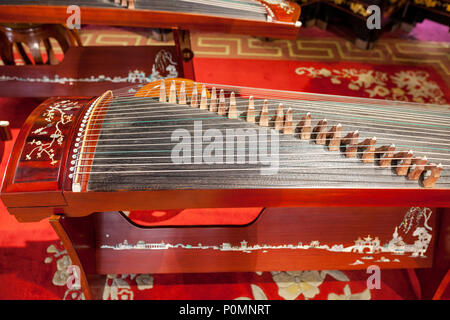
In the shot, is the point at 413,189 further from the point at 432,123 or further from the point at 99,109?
the point at 99,109

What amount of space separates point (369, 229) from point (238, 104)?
0.84m

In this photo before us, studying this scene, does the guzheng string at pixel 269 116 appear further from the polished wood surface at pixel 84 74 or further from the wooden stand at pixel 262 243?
the polished wood surface at pixel 84 74

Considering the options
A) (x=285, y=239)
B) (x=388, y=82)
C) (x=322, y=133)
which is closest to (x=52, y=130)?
(x=322, y=133)

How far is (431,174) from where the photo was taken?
1067 millimetres

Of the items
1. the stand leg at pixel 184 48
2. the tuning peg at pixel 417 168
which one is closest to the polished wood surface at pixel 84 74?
the stand leg at pixel 184 48

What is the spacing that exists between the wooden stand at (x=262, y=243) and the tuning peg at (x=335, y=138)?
47cm

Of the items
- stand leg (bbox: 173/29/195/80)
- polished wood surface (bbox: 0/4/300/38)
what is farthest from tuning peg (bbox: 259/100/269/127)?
stand leg (bbox: 173/29/195/80)

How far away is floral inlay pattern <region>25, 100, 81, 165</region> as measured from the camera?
42.3 inches

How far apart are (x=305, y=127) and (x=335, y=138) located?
4.1 inches

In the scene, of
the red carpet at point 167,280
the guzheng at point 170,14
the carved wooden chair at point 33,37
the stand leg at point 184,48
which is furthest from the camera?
the carved wooden chair at point 33,37

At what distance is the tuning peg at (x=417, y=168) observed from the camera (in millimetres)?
1081

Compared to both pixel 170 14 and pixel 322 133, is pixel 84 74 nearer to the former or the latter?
pixel 170 14

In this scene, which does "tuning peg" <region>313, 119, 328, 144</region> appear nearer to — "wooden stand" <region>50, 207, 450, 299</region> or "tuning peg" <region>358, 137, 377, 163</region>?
"tuning peg" <region>358, 137, 377, 163</region>
